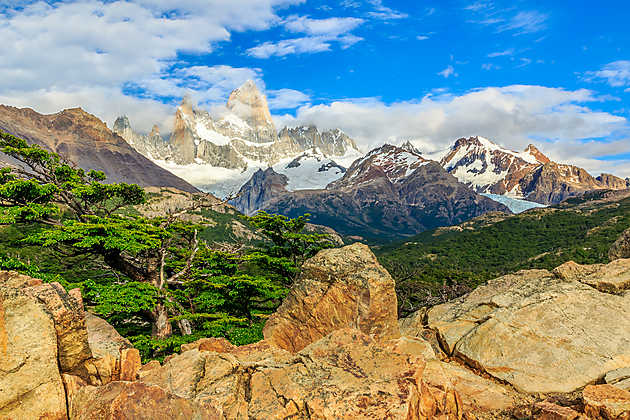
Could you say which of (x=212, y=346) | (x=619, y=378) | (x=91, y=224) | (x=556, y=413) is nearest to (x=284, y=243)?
(x=91, y=224)

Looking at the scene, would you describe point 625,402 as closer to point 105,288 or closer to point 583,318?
point 583,318

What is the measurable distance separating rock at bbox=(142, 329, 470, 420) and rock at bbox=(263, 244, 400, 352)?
153 inches

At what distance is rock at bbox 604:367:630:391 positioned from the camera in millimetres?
10258

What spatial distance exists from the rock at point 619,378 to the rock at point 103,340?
13.4m

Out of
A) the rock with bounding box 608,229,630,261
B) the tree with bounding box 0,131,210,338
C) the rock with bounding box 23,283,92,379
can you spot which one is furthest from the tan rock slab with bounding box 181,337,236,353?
the rock with bounding box 608,229,630,261

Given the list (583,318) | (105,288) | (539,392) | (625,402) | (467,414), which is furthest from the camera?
(105,288)

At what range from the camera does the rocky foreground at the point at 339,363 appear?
25.0 ft

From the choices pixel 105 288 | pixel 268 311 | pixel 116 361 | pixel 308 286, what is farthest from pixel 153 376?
pixel 268 311

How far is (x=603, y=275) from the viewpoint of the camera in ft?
57.7

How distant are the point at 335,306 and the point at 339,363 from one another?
17.7ft

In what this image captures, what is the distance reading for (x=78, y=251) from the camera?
21781 mm

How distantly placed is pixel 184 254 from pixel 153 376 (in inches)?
691

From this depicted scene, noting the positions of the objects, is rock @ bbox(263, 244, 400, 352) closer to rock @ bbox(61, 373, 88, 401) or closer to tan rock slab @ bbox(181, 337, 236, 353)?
tan rock slab @ bbox(181, 337, 236, 353)

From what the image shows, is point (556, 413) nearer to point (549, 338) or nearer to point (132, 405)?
point (549, 338)
